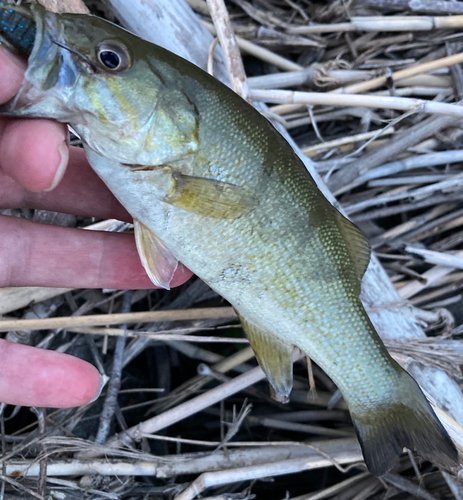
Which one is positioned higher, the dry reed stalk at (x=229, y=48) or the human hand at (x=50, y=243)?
the dry reed stalk at (x=229, y=48)

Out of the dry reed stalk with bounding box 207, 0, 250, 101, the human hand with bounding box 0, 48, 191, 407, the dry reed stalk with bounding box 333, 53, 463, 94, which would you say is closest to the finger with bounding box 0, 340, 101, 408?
the human hand with bounding box 0, 48, 191, 407

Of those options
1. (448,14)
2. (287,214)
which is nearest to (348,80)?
(448,14)

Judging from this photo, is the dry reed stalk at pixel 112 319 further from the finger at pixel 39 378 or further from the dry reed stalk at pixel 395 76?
the dry reed stalk at pixel 395 76

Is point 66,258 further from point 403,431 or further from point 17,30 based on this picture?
point 403,431

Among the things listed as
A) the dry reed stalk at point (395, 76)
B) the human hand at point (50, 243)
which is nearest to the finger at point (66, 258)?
the human hand at point (50, 243)

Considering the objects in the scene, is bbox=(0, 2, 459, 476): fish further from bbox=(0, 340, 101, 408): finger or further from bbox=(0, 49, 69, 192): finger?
bbox=(0, 340, 101, 408): finger
